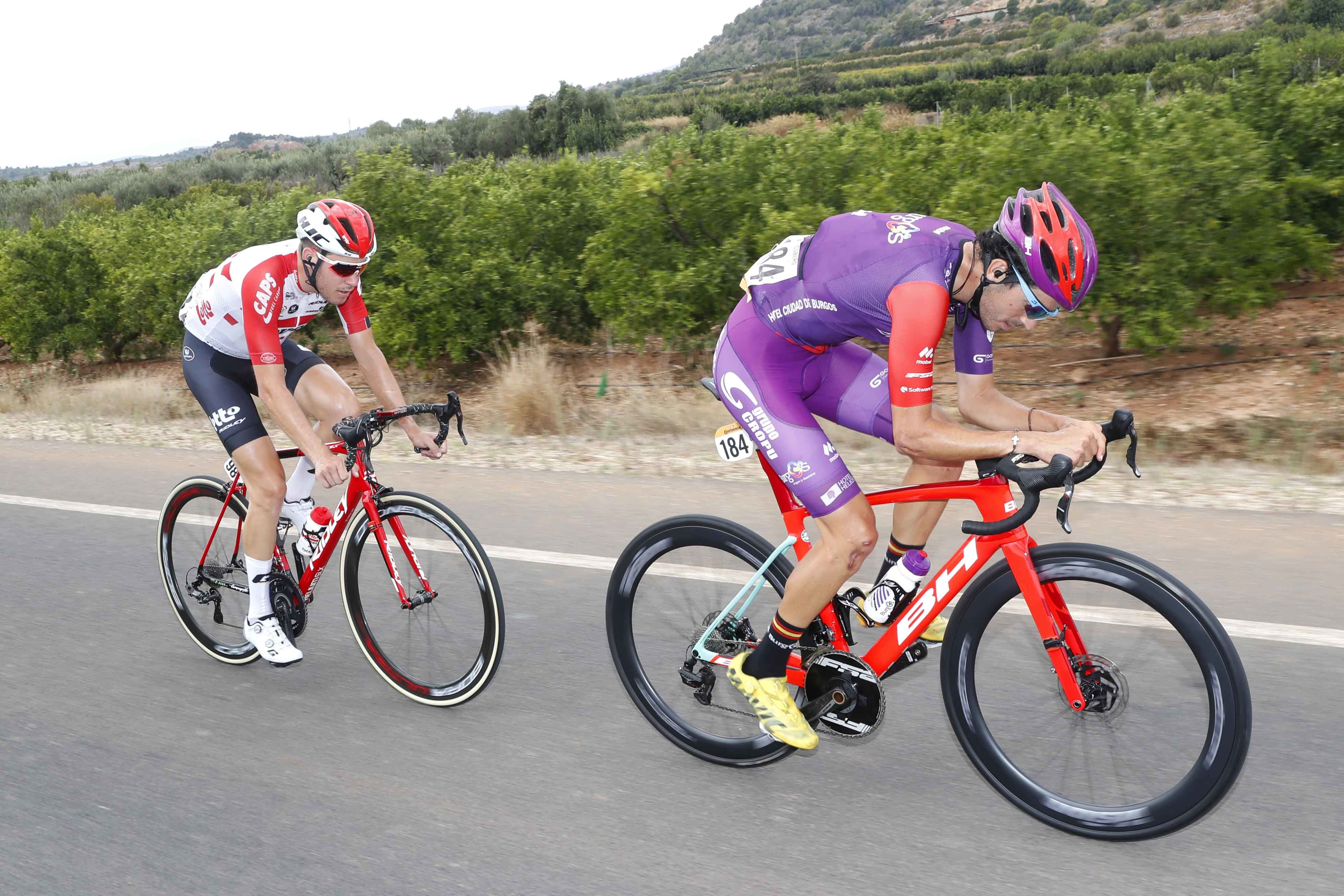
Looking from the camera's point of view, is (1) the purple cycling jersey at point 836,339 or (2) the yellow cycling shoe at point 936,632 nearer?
(1) the purple cycling jersey at point 836,339

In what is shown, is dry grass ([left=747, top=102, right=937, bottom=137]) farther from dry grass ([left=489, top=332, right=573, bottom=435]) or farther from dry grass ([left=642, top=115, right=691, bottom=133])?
dry grass ([left=642, top=115, right=691, bottom=133])

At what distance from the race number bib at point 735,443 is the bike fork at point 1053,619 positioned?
0.88 m

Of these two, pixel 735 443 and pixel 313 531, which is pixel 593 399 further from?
pixel 735 443

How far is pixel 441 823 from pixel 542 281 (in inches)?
374

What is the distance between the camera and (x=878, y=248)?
322 cm

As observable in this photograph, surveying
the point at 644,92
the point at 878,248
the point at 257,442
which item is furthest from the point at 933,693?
the point at 644,92

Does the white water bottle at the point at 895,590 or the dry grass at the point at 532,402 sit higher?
the white water bottle at the point at 895,590

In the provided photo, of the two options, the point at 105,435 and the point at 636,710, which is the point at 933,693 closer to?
the point at 636,710

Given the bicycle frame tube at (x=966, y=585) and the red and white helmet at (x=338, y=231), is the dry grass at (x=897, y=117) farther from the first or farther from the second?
the bicycle frame tube at (x=966, y=585)

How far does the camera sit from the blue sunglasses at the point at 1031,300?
9.78 feet

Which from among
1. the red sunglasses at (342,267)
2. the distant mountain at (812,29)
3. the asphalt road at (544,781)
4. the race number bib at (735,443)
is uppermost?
the distant mountain at (812,29)

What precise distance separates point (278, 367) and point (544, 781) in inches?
71.1

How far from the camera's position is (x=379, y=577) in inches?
168

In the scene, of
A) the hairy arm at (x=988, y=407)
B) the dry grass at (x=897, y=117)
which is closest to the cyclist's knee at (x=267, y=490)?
the hairy arm at (x=988, y=407)
